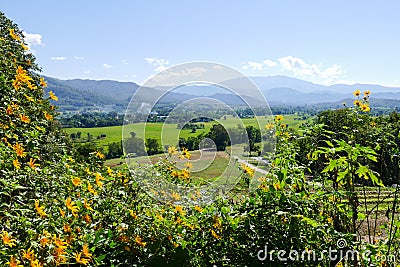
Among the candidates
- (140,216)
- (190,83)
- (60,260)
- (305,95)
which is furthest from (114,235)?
(305,95)

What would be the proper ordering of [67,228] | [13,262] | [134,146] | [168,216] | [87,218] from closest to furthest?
[13,262]
[67,228]
[87,218]
[168,216]
[134,146]

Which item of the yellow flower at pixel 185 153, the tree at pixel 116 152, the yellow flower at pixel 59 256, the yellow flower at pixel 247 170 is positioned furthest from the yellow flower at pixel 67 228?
the tree at pixel 116 152

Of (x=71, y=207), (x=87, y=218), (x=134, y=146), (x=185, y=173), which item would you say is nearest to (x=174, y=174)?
(x=185, y=173)

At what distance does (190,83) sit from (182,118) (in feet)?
0.66

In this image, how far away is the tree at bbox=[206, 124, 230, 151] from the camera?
1.86 m

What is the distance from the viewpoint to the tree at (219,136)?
1.86 metres

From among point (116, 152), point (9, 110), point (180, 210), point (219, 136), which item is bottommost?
point (116, 152)

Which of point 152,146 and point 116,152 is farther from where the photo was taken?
point 116,152

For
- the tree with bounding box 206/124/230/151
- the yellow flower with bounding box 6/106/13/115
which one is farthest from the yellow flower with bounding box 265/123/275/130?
the yellow flower with bounding box 6/106/13/115

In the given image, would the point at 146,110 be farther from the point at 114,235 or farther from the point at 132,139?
the point at 114,235

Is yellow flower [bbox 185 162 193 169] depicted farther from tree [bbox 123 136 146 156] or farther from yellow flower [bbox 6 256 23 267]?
yellow flower [bbox 6 256 23 267]

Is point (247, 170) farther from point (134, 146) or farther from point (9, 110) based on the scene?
point (9, 110)

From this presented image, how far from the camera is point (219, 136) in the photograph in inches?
73.9

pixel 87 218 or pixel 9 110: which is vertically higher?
pixel 9 110
